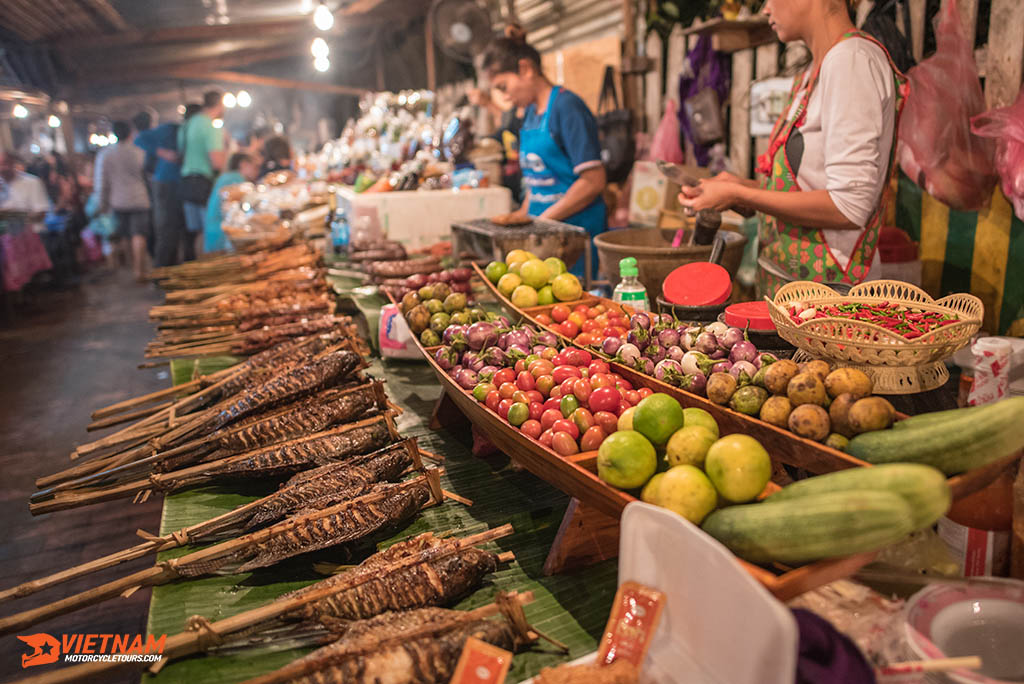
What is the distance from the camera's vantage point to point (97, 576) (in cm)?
390

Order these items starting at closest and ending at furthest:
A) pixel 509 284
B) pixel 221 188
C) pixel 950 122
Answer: pixel 509 284
pixel 950 122
pixel 221 188

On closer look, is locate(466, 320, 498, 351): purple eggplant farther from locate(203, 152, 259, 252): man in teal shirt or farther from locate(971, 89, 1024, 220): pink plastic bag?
locate(203, 152, 259, 252): man in teal shirt

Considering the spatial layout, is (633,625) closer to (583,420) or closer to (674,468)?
(674,468)

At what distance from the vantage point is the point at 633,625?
4.33 feet

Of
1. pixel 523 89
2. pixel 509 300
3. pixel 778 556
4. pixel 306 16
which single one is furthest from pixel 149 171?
pixel 778 556

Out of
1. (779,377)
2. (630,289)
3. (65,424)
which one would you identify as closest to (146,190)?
(65,424)

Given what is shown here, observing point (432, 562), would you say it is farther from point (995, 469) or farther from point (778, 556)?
point (995, 469)

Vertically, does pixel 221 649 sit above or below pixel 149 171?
below

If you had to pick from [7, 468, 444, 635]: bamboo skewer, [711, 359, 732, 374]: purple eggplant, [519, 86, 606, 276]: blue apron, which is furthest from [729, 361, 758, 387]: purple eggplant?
[519, 86, 606, 276]: blue apron

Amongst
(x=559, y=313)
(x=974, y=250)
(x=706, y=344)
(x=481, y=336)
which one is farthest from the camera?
(x=974, y=250)

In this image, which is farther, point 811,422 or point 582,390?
point 582,390

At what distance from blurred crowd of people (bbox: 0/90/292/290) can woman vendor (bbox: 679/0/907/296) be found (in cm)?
924

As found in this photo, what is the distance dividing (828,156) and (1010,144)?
1.05 m

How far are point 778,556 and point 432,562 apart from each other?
873 millimetres
